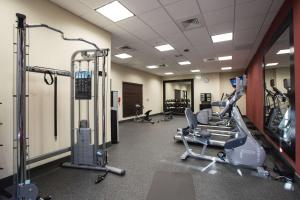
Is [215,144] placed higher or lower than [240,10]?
lower

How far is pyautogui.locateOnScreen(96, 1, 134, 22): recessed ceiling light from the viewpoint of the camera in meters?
2.99

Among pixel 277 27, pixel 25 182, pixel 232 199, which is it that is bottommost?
pixel 232 199

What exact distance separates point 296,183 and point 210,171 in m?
1.13

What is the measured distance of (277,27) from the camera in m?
3.41

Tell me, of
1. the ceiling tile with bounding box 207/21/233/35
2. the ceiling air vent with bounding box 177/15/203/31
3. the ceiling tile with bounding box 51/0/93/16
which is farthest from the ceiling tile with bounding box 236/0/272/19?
the ceiling tile with bounding box 51/0/93/16

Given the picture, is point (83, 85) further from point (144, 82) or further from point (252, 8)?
point (144, 82)

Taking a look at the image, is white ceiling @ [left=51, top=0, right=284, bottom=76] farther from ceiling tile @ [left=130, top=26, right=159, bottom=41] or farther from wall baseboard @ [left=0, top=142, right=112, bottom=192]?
wall baseboard @ [left=0, top=142, right=112, bottom=192]

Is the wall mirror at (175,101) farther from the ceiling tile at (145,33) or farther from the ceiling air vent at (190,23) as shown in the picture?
the ceiling air vent at (190,23)

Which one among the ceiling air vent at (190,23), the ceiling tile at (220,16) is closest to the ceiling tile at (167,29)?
the ceiling air vent at (190,23)

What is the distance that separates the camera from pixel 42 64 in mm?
2713

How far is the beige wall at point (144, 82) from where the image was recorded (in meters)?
8.02

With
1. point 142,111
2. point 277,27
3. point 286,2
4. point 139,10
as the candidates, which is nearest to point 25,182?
point 139,10

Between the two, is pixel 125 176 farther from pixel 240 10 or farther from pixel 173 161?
pixel 240 10

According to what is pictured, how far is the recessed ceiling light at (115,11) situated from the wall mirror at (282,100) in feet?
9.36
